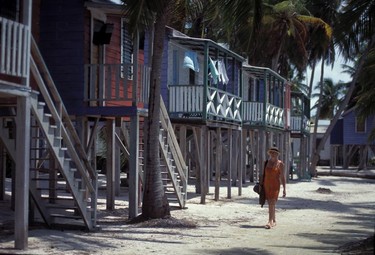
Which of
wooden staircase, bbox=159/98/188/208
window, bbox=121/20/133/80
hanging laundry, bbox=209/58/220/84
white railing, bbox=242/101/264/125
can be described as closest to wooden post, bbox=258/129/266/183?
white railing, bbox=242/101/264/125

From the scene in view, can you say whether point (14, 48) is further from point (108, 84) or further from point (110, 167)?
point (110, 167)

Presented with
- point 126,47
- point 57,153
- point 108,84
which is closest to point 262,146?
point 126,47

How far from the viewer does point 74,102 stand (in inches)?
587

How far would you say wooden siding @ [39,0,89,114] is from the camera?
1493 cm

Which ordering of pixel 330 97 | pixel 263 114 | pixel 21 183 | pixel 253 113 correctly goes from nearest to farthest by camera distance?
pixel 21 183, pixel 253 113, pixel 263 114, pixel 330 97

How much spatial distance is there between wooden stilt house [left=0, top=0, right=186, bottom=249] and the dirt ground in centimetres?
80

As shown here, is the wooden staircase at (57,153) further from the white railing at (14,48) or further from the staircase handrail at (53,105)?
the white railing at (14,48)

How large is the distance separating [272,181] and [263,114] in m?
13.8

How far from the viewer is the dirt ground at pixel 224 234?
10102mm

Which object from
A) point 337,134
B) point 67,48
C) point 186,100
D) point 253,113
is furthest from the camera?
point 337,134

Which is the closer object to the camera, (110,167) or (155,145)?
(155,145)

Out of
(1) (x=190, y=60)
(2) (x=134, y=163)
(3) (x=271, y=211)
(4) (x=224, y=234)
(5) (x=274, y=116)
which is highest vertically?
(1) (x=190, y=60)

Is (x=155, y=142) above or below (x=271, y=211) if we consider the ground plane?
above

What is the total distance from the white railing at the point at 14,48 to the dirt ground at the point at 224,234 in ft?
9.15
